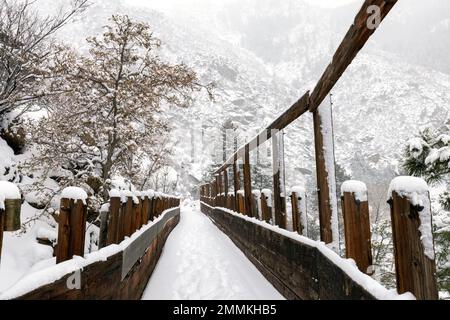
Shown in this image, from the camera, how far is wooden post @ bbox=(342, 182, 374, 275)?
2434 millimetres

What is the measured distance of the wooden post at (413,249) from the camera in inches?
63.0

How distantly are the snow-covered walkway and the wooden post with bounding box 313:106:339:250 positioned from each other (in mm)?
1694

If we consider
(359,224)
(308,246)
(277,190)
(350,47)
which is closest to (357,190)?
(359,224)

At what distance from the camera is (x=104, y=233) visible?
12.7 ft

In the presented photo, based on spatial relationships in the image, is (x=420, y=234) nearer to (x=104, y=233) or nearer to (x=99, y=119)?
(x=104, y=233)

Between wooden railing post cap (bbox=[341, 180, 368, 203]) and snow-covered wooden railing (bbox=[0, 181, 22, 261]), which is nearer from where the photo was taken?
snow-covered wooden railing (bbox=[0, 181, 22, 261])

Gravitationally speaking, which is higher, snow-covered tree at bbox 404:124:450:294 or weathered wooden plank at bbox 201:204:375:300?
snow-covered tree at bbox 404:124:450:294

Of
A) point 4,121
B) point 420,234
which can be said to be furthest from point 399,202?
point 4,121

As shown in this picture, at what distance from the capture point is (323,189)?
3859mm

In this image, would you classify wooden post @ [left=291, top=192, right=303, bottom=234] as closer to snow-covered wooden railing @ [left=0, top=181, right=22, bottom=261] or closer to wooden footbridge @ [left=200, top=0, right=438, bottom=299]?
wooden footbridge @ [left=200, top=0, right=438, bottom=299]

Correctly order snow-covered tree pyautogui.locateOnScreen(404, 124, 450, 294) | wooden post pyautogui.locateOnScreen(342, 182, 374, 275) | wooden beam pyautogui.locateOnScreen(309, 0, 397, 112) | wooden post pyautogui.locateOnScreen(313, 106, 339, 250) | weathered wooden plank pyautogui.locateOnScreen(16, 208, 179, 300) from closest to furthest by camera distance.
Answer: weathered wooden plank pyautogui.locateOnScreen(16, 208, 179, 300), wooden beam pyautogui.locateOnScreen(309, 0, 397, 112), wooden post pyautogui.locateOnScreen(342, 182, 374, 275), wooden post pyautogui.locateOnScreen(313, 106, 339, 250), snow-covered tree pyautogui.locateOnScreen(404, 124, 450, 294)

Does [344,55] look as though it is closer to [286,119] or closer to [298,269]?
[286,119]

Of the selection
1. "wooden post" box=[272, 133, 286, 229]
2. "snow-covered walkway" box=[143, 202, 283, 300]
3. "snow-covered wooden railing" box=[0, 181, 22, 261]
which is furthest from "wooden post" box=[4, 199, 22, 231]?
"wooden post" box=[272, 133, 286, 229]

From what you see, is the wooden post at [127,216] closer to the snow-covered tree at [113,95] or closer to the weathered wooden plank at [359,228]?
the weathered wooden plank at [359,228]
